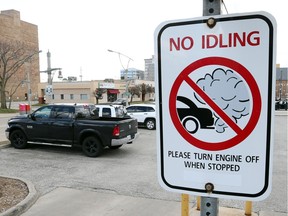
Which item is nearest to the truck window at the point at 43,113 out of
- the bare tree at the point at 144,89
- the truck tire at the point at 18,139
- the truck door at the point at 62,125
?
the truck door at the point at 62,125

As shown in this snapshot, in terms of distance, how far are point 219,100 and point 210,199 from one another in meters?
0.44

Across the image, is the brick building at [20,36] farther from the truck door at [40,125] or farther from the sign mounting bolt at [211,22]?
the sign mounting bolt at [211,22]

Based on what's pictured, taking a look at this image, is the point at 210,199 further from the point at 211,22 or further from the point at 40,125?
the point at 40,125

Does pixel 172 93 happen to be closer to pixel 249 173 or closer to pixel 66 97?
pixel 249 173

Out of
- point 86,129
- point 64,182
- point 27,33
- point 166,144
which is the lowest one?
point 64,182

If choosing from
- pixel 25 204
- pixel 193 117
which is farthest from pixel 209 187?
pixel 25 204

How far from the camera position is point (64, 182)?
6484 millimetres

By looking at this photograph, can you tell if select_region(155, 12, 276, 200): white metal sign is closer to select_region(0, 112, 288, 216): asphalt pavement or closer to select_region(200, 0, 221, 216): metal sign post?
select_region(200, 0, 221, 216): metal sign post

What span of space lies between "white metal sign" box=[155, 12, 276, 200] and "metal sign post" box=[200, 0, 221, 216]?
0.11ft

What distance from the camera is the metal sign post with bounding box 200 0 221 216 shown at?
119 cm

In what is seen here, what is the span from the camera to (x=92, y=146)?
31.4 ft

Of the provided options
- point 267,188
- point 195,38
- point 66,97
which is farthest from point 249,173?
point 66,97

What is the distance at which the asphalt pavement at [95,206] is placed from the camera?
4684 millimetres

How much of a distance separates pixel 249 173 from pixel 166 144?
14.8 inches
